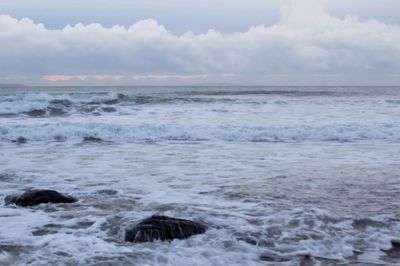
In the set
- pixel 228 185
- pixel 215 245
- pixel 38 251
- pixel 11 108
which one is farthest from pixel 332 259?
pixel 11 108

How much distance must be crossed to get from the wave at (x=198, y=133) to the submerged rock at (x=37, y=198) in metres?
9.55

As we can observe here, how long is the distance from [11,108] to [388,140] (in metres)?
19.8

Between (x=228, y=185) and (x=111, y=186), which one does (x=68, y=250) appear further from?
(x=228, y=185)

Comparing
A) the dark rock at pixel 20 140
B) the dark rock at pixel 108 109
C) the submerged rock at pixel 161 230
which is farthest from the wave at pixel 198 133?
the submerged rock at pixel 161 230

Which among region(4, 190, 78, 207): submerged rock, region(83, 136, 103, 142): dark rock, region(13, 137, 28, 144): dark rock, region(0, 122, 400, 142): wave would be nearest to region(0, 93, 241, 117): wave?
region(0, 122, 400, 142): wave

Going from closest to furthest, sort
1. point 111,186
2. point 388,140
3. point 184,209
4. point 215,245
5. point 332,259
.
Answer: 1. point 332,259
2. point 215,245
3. point 184,209
4. point 111,186
5. point 388,140

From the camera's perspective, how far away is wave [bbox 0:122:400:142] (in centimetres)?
1721

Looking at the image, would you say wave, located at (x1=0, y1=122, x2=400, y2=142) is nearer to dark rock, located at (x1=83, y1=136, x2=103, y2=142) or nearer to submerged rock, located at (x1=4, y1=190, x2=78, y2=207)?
dark rock, located at (x1=83, y1=136, x2=103, y2=142)

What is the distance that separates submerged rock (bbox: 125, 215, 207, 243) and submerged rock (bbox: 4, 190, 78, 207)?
204 cm

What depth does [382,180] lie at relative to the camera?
897 cm

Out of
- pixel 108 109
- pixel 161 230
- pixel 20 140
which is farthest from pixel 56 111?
pixel 161 230

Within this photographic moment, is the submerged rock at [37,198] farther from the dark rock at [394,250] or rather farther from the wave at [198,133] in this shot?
the wave at [198,133]

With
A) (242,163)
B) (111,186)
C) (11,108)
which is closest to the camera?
(111,186)

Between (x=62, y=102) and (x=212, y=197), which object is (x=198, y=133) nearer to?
(x=212, y=197)
